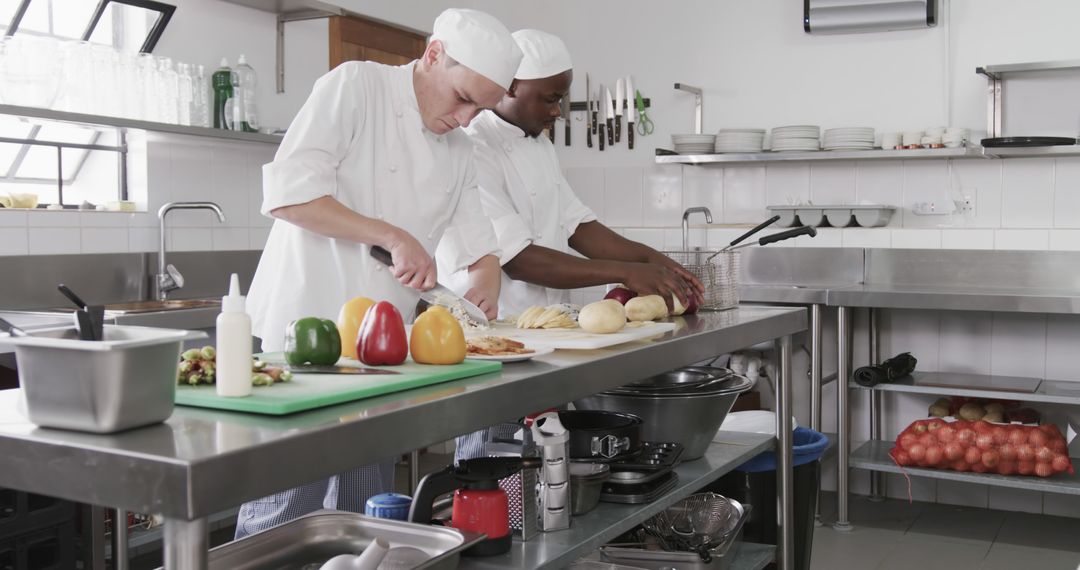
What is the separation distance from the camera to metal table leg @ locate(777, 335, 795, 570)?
8.89 feet

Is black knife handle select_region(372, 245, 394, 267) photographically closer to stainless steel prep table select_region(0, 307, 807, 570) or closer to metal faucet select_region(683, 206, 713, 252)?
stainless steel prep table select_region(0, 307, 807, 570)

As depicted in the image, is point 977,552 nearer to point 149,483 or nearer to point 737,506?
point 737,506

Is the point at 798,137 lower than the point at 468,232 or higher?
higher

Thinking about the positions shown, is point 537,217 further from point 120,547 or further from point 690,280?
point 120,547

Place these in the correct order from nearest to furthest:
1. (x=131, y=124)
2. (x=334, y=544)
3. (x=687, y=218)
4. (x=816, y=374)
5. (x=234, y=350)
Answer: (x=234, y=350)
(x=334, y=544)
(x=131, y=124)
(x=816, y=374)
(x=687, y=218)

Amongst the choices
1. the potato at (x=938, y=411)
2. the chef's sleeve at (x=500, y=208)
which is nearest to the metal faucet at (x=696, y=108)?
the potato at (x=938, y=411)

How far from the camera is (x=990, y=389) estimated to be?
14.0ft

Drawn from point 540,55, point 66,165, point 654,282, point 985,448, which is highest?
point 540,55

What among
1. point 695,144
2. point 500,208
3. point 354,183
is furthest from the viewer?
point 695,144

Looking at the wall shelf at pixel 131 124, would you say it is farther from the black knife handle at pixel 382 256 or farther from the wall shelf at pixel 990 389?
the wall shelf at pixel 990 389

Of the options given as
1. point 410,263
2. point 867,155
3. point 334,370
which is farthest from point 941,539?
point 334,370

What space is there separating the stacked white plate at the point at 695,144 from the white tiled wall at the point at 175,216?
2.00m

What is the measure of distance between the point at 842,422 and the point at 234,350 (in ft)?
12.1

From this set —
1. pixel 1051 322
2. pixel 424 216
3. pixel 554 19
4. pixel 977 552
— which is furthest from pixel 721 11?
pixel 424 216
